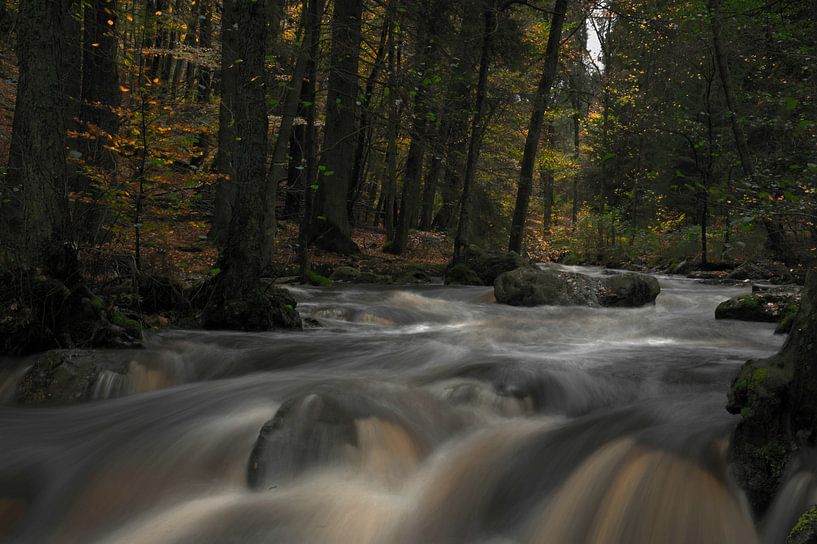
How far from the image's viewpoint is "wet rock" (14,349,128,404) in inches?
200

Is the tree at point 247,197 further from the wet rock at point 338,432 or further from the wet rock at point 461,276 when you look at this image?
the wet rock at point 461,276

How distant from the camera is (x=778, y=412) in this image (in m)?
3.20

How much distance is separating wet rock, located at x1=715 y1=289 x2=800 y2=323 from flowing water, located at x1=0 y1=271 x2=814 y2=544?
1960 millimetres

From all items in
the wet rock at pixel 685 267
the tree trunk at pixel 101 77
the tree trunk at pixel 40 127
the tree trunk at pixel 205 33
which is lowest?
the wet rock at pixel 685 267

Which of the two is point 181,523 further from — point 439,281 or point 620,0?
point 620,0

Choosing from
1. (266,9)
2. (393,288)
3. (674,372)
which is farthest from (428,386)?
(393,288)

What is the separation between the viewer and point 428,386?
548 cm

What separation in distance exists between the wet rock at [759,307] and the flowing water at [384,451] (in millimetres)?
1960

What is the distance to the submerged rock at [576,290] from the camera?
10.4 metres

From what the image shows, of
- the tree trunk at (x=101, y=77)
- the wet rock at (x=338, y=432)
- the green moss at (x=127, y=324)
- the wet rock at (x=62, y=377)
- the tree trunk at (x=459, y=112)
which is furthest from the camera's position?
the tree trunk at (x=459, y=112)

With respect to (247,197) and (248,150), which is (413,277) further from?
(248,150)

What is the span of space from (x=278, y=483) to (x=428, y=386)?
2.07 meters

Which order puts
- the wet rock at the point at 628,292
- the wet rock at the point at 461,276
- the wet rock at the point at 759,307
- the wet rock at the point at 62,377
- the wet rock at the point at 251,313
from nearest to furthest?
1. the wet rock at the point at 62,377
2. the wet rock at the point at 251,313
3. the wet rock at the point at 759,307
4. the wet rock at the point at 628,292
5. the wet rock at the point at 461,276

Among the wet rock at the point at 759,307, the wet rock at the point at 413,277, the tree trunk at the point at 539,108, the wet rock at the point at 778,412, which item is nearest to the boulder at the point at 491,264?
the wet rock at the point at 413,277
